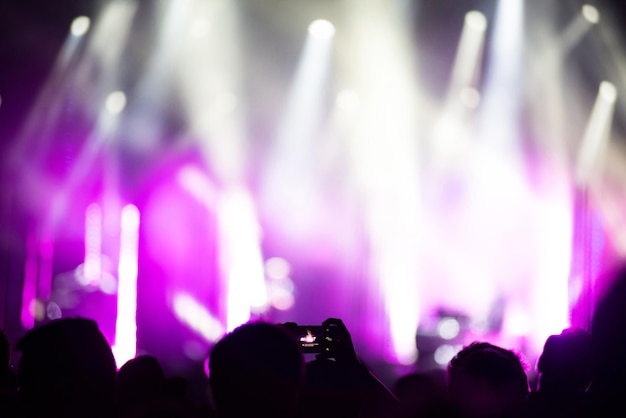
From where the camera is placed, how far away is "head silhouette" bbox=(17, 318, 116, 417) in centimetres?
190

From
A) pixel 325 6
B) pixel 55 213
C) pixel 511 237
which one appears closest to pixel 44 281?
pixel 55 213

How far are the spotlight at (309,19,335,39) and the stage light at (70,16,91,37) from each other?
335cm

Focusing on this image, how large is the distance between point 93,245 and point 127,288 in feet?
3.16

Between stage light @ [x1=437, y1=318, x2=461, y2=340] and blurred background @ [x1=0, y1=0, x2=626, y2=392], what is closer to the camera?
blurred background @ [x1=0, y1=0, x2=626, y2=392]

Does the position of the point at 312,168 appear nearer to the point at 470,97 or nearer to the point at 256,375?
the point at 470,97

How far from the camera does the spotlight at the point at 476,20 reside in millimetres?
10219

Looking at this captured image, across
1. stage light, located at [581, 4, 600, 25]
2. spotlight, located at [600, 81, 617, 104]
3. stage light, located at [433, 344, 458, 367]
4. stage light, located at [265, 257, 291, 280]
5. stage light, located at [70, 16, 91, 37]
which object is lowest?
stage light, located at [433, 344, 458, 367]

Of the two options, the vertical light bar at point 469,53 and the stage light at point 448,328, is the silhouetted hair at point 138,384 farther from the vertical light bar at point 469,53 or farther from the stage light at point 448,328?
the stage light at point 448,328

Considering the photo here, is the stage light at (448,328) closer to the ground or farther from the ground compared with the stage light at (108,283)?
closer to the ground

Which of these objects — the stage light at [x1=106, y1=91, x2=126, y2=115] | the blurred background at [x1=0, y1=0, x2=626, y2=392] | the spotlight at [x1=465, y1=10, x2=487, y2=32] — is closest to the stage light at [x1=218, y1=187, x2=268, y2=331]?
the blurred background at [x1=0, y1=0, x2=626, y2=392]

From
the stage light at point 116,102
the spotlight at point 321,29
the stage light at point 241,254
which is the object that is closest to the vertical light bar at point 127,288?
the stage light at point 116,102

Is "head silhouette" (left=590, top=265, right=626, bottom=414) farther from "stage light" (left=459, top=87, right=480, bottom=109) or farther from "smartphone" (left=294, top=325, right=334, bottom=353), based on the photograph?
"stage light" (left=459, top=87, right=480, bottom=109)

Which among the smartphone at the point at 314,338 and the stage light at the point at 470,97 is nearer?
the smartphone at the point at 314,338

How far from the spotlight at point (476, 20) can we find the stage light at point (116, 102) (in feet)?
18.6
